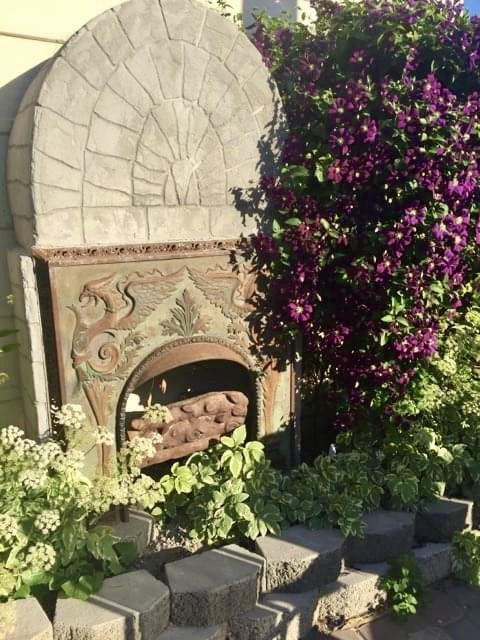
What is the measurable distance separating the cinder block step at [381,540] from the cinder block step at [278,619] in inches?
14.6

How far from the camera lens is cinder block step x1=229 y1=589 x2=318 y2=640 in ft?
8.26

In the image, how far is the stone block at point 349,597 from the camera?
2.77m

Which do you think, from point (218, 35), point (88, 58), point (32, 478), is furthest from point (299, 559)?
point (218, 35)

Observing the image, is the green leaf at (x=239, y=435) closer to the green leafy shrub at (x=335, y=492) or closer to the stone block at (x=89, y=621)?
A: the green leafy shrub at (x=335, y=492)

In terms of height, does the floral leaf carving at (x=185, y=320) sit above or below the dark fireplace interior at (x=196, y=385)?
above

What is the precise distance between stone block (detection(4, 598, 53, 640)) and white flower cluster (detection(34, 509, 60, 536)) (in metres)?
0.29

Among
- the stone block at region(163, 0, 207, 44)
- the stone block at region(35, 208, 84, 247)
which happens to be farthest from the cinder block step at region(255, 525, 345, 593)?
the stone block at region(163, 0, 207, 44)

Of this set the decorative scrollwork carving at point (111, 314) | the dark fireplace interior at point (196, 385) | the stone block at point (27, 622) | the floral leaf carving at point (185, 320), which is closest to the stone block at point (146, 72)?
the decorative scrollwork carving at point (111, 314)

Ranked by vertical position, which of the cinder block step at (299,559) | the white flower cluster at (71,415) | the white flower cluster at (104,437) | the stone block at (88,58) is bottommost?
the cinder block step at (299,559)

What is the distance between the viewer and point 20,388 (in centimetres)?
288

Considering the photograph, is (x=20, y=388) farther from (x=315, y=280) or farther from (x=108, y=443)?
(x=315, y=280)

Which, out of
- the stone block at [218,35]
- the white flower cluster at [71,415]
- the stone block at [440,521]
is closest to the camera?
the white flower cluster at [71,415]

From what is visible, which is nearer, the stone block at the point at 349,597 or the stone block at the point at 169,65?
the stone block at the point at 169,65

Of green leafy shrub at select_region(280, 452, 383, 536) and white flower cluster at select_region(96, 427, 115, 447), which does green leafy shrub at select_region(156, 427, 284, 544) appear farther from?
white flower cluster at select_region(96, 427, 115, 447)
